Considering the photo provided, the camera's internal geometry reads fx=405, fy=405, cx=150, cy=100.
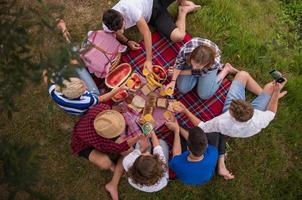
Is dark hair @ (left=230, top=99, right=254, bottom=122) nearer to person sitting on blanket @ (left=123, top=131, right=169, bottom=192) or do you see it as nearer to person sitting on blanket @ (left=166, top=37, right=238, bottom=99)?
person sitting on blanket @ (left=166, top=37, right=238, bottom=99)

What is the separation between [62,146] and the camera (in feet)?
16.6

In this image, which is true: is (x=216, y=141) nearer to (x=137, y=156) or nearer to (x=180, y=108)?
(x=180, y=108)

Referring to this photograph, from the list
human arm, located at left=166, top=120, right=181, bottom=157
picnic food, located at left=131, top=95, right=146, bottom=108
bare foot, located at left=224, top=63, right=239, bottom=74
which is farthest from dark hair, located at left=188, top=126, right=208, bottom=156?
bare foot, located at left=224, top=63, right=239, bottom=74

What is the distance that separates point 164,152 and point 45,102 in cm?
170

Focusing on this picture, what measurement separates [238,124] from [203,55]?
0.86 m

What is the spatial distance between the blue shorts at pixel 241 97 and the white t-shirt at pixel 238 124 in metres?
0.24

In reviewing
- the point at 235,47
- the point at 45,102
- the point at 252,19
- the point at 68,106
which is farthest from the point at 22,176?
the point at 252,19

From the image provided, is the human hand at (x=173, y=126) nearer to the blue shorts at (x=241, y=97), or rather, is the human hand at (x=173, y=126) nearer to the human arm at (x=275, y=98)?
the blue shorts at (x=241, y=97)

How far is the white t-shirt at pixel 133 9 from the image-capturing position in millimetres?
4910

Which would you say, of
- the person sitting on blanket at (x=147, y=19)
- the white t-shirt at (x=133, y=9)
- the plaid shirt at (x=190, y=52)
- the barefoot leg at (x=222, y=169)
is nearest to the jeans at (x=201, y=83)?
the plaid shirt at (x=190, y=52)

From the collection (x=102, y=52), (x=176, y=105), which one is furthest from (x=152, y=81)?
(x=102, y=52)

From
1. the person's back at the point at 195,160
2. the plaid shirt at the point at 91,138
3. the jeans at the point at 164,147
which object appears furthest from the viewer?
the jeans at the point at 164,147

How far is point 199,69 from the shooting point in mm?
4750

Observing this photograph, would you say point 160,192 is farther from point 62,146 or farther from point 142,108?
point 62,146
